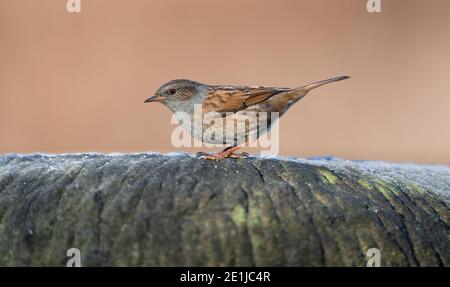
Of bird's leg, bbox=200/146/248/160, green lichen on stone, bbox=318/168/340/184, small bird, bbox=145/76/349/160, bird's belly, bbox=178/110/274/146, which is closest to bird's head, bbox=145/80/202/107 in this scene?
small bird, bbox=145/76/349/160

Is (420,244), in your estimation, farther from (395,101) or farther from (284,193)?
(395,101)

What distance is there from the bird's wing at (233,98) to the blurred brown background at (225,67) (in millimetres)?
2783

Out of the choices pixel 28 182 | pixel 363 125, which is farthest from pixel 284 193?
pixel 363 125

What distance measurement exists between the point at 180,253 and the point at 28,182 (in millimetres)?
496

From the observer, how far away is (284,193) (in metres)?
1.63

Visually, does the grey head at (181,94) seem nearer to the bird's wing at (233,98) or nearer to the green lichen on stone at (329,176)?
the bird's wing at (233,98)

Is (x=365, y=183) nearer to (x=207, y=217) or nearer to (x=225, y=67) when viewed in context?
(x=207, y=217)

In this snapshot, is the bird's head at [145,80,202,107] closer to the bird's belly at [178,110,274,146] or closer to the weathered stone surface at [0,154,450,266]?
the bird's belly at [178,110,274,146]

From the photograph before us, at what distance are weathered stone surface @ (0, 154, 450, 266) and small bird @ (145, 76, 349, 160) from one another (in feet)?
1.68

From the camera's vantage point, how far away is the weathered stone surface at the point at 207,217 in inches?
58.6

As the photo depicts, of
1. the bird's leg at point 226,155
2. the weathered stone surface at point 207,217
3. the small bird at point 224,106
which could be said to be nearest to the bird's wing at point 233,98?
the small bird at point 224,106

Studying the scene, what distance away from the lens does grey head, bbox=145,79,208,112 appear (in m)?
2.45

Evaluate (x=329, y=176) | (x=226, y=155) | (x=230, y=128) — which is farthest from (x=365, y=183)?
(x=230, y=128)

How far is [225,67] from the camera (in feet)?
17.7
